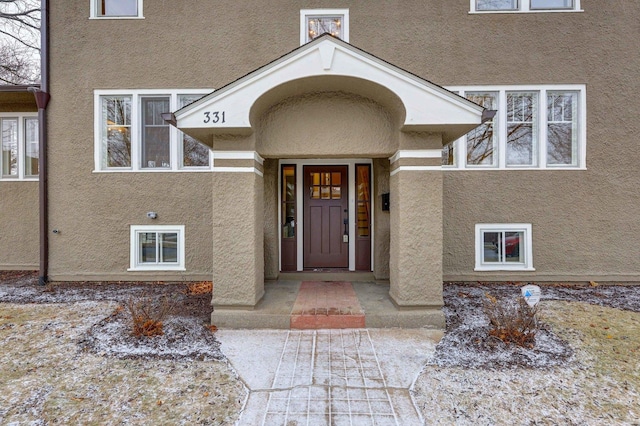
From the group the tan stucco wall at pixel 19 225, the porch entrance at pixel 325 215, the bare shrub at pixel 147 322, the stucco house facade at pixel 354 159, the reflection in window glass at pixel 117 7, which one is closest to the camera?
the bare shrub at pixel 147 322

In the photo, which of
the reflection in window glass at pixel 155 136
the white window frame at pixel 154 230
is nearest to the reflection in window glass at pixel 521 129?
the white window frame at pixel 154 230

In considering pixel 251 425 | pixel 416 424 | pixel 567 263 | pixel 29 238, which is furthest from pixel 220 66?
pixel 567 263

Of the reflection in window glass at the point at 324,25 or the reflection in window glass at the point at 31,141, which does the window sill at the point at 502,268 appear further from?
the reflection in window glass at the point at 31,141

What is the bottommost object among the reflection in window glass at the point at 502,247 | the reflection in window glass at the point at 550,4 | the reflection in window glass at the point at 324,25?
the reflection in window glass at the point at 502,247

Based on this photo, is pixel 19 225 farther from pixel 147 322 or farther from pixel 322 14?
pixel 322 14

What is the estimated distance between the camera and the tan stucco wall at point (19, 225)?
22.7 feet

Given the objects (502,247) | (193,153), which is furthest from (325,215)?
(502,247)

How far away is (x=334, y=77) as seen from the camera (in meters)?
4.12

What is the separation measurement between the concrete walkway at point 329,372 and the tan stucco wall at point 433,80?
10.4 feet

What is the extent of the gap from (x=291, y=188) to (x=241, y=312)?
2.93 m

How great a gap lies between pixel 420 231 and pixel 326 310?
68.5 inches

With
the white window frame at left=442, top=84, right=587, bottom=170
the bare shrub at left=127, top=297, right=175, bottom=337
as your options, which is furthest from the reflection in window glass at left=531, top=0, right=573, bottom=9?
the bare shrub at left=127, top=297, right=175, bottom=337

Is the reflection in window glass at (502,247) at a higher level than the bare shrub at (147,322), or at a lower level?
higher

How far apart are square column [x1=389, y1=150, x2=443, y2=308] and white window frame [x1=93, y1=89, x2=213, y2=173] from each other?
430cm
